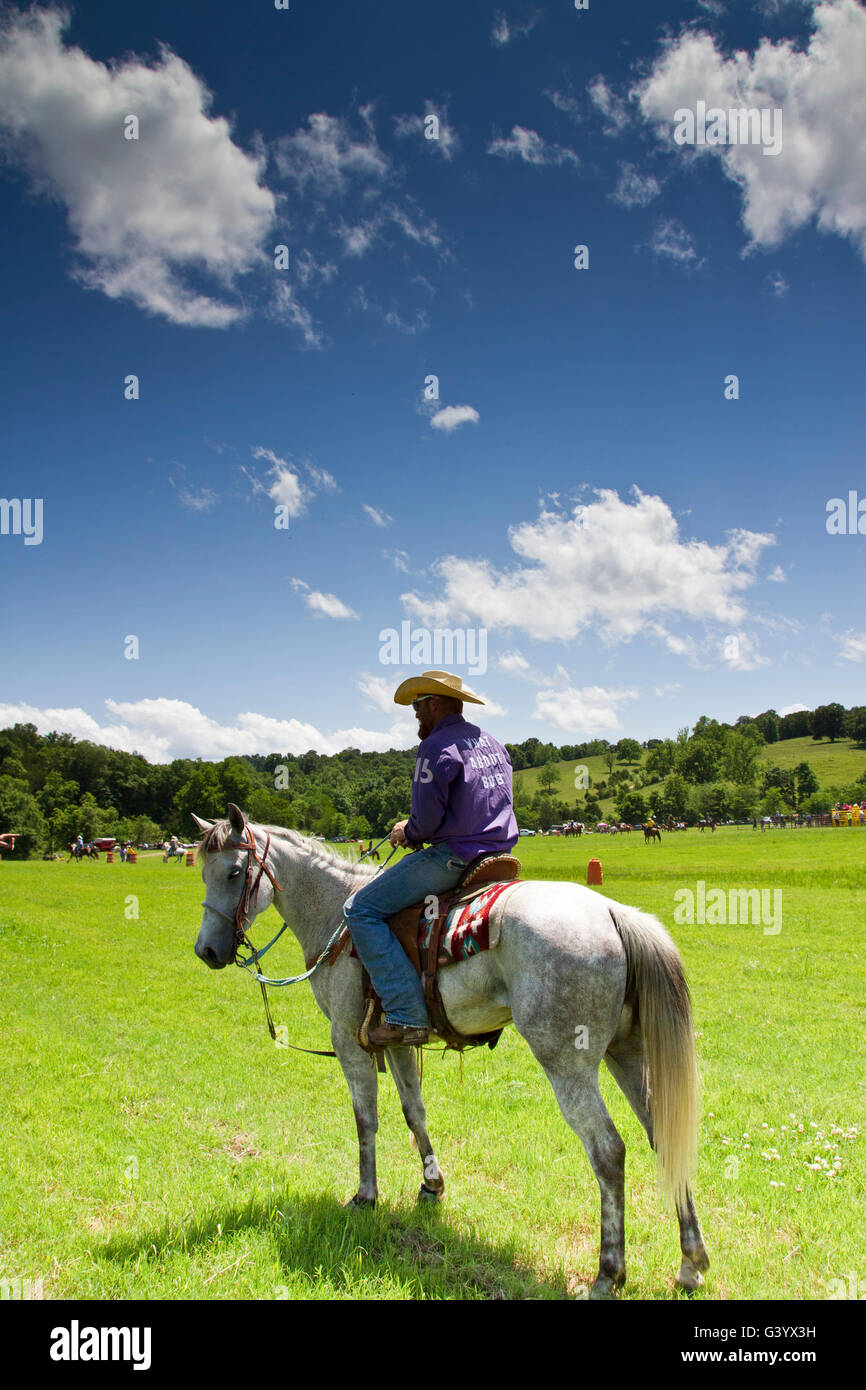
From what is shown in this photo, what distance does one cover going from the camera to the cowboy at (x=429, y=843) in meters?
5.41

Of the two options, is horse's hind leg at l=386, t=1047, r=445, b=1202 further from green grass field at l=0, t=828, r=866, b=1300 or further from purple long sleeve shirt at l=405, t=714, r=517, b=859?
purple long sleeve shirt at l=405, t=714, r=517, b=859

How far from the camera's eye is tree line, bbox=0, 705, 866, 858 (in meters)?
88.3

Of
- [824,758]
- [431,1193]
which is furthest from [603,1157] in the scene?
[824,758]

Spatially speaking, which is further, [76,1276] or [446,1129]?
[446,1129]

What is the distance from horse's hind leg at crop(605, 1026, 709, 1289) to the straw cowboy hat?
109 inches

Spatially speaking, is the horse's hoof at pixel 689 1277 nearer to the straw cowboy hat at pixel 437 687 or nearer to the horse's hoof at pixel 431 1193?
the horse's hoof at pixel 431 1193

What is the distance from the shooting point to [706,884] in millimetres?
36062

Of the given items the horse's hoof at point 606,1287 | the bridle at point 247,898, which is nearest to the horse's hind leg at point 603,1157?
the horse's hoof at point 606,1287

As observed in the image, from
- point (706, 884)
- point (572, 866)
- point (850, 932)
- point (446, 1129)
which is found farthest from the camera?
point (572, 866)

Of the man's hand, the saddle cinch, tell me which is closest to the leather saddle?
the saddle cinch

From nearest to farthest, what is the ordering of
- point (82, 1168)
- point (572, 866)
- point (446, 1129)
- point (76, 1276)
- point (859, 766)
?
1. point (76, 1276)
2. point (82, 1168)
3. point (446, 1129)
4. point (572, 866)
5. point (859, 766)

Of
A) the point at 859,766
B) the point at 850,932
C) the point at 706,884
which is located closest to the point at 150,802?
the point at 706,884
